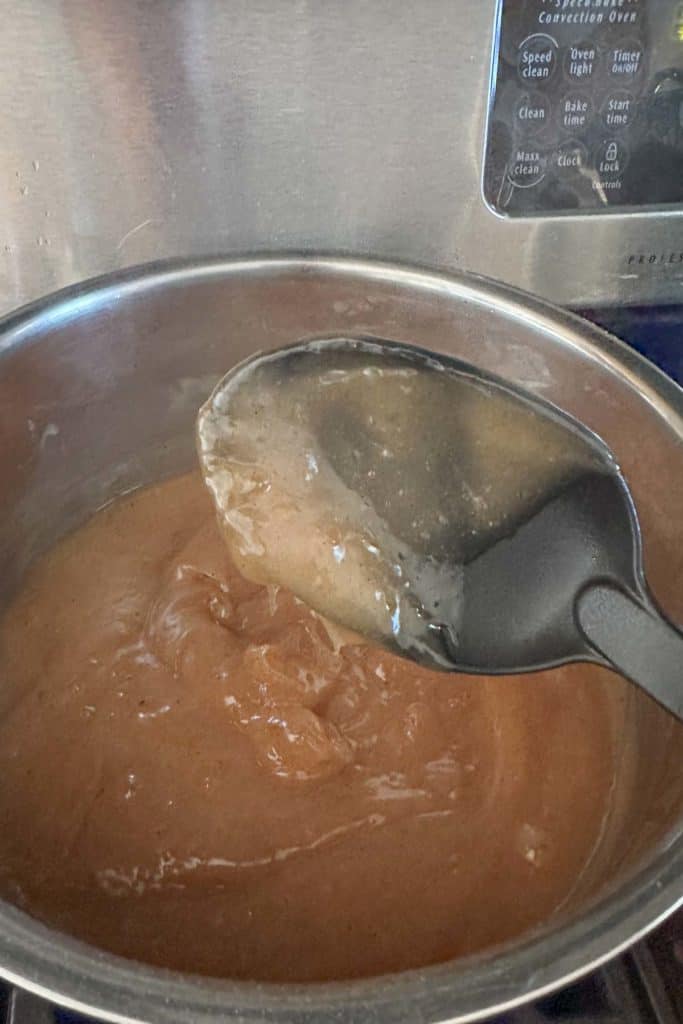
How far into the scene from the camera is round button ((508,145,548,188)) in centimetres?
84

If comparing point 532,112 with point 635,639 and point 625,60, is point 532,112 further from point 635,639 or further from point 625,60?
point 635,639

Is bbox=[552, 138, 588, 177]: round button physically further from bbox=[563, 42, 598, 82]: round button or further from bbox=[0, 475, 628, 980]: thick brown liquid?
bbox=[0, 475, 628, 980]: thick brown liquid

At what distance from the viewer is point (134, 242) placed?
850mm

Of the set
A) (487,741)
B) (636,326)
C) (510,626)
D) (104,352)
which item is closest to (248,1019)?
(510,626)

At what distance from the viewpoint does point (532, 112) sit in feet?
2.70

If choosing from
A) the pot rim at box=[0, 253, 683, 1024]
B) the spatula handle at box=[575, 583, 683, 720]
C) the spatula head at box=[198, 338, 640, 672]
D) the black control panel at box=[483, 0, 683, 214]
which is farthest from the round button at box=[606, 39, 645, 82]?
the pot rim at box=[0, 253, 683, 1024]

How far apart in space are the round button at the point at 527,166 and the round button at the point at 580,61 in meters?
0.06

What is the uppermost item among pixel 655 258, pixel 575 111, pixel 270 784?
pixel 575 111

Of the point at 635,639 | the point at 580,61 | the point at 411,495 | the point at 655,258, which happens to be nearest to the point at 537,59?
the point at 580,61

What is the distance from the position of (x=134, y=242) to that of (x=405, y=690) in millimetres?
451

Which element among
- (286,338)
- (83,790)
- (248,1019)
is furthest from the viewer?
(286,338)

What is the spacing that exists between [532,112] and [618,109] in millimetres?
77

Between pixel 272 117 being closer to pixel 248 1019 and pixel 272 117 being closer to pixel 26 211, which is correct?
pixel 26 211

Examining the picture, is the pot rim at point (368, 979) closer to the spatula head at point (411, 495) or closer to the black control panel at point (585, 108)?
the spatula head at point (411, 495)
